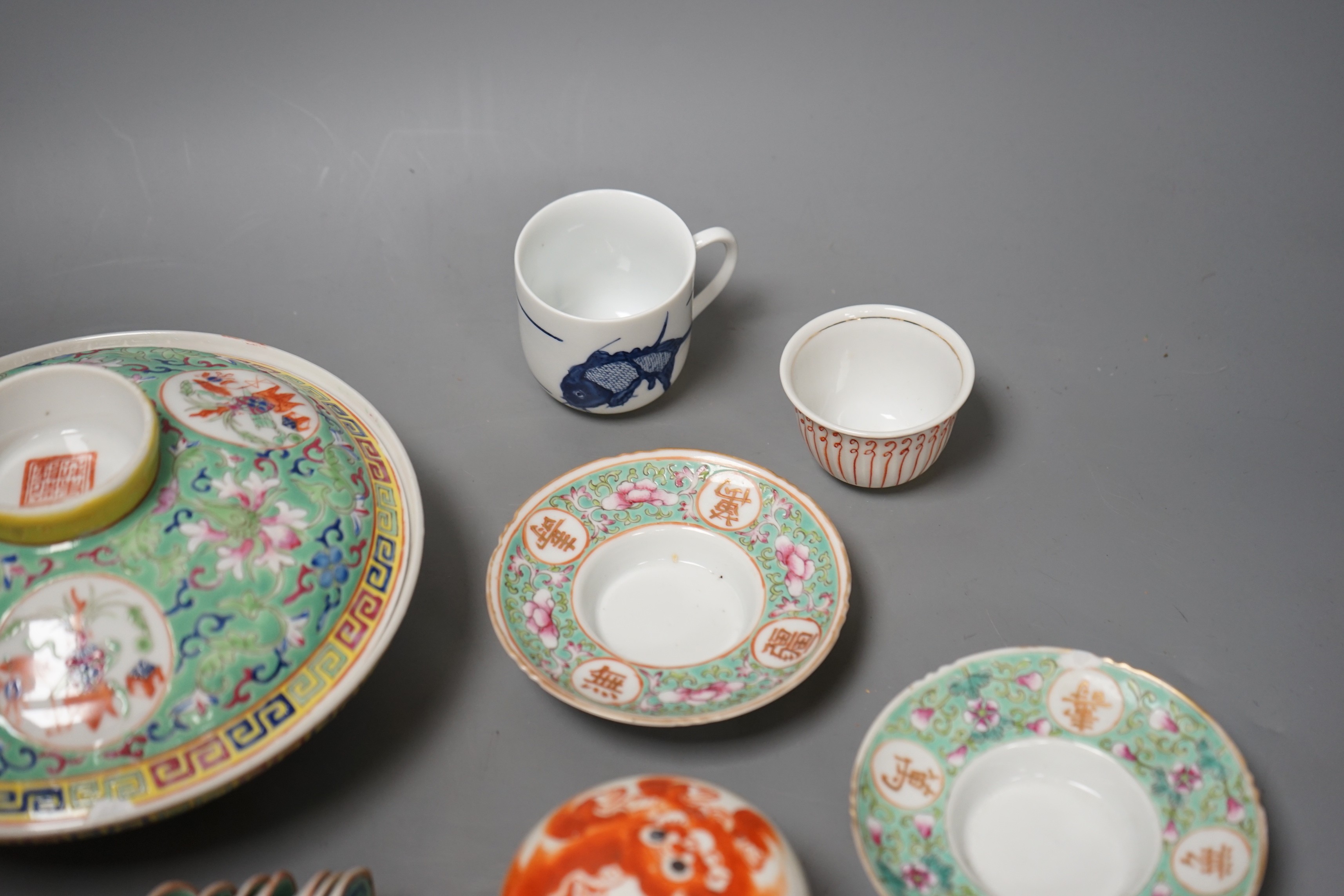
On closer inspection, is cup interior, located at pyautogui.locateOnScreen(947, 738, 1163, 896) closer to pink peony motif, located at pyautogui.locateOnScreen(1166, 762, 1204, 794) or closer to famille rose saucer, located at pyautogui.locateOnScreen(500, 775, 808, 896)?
pink peony motif, located at pyautogui.locateOnScreen(1166, 762, 1204, 794)

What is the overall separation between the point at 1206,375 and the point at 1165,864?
0.91 metres

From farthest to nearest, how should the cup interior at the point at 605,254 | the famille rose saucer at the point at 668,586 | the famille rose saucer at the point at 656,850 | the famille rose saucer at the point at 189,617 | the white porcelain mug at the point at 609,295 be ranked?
the cup interior at the point at 605,254
the white porcelain mug at the point at 609,295
the famille rose saucer at the point at 668,586
the famille rose saucer at the point at 189,617
the famille rose saucer at the point at 656,850

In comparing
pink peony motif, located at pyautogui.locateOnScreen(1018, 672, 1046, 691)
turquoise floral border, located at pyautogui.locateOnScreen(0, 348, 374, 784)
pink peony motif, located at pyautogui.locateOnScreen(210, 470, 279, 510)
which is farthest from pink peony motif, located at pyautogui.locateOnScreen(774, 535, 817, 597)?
pink peony motif, located at pyautogui.locateOnScreen(210, 470, 279, 510)

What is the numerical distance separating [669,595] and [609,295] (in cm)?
60

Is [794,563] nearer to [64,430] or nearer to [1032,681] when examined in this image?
[1032,681]

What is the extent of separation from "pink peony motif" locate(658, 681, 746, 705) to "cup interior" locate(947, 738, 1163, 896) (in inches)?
11.2

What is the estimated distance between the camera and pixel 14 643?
1.13 m

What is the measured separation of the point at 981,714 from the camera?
4.30 feet

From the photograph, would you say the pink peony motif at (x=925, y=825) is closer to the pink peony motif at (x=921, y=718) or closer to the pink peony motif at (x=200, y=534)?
the pink peony motif at (x=921, y=718)


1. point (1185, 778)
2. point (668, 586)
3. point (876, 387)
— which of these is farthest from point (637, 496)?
point (1185, 778)

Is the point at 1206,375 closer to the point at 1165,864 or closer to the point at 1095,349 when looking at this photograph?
the point at 1095,349

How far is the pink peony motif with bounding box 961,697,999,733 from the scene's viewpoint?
1305mm

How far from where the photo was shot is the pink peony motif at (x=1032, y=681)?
1.33 metres

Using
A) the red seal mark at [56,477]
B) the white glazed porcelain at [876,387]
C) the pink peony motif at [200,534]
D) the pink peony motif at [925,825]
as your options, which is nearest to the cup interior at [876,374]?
the white glazed porcelain at [876,387]
